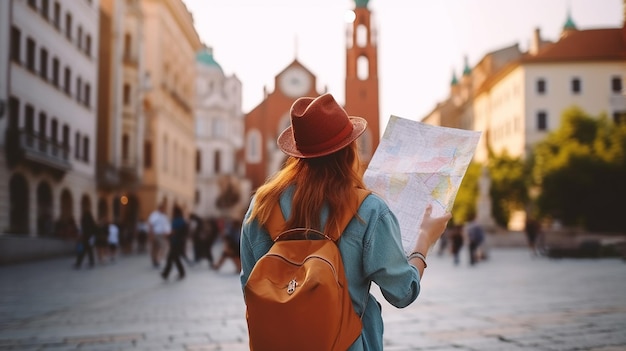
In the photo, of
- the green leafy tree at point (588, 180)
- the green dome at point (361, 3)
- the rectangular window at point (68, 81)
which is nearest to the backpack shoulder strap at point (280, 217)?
the rectangular window at point (68, 81)

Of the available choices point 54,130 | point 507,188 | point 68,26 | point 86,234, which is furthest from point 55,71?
point 507,188

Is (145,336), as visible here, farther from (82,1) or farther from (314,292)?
(82,1)

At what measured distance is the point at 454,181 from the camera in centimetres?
322

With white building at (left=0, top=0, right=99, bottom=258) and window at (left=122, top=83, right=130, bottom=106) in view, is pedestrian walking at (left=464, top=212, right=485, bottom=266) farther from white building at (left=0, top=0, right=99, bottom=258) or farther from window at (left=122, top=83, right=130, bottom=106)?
window at (left=122, top=83, right=130, bottom=106)

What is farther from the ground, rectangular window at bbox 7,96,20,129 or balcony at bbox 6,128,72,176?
rectangular window at bbox 7,96,20,129

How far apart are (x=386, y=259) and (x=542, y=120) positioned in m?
71.3

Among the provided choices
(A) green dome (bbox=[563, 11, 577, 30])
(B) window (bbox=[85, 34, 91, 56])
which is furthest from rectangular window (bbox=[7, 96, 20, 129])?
(A) green dome (bbox=[563, 11, 577, 30])

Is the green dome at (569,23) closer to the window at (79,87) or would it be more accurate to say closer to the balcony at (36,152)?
the window at (79,87)

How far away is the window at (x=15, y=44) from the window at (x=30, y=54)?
1098 mm

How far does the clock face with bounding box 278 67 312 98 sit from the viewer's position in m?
89.8

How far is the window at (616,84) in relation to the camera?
69.5 metres

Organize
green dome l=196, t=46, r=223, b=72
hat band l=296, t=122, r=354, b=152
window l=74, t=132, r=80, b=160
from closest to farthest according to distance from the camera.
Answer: hat band l=296, t=122, r=354, b=152 < window l=74, t=132, r=80, b=160 < green dome l=196, t=46, r=223, b=72

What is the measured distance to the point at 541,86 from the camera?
2778 inches

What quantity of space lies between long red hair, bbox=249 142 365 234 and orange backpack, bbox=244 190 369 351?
3.6 inches
